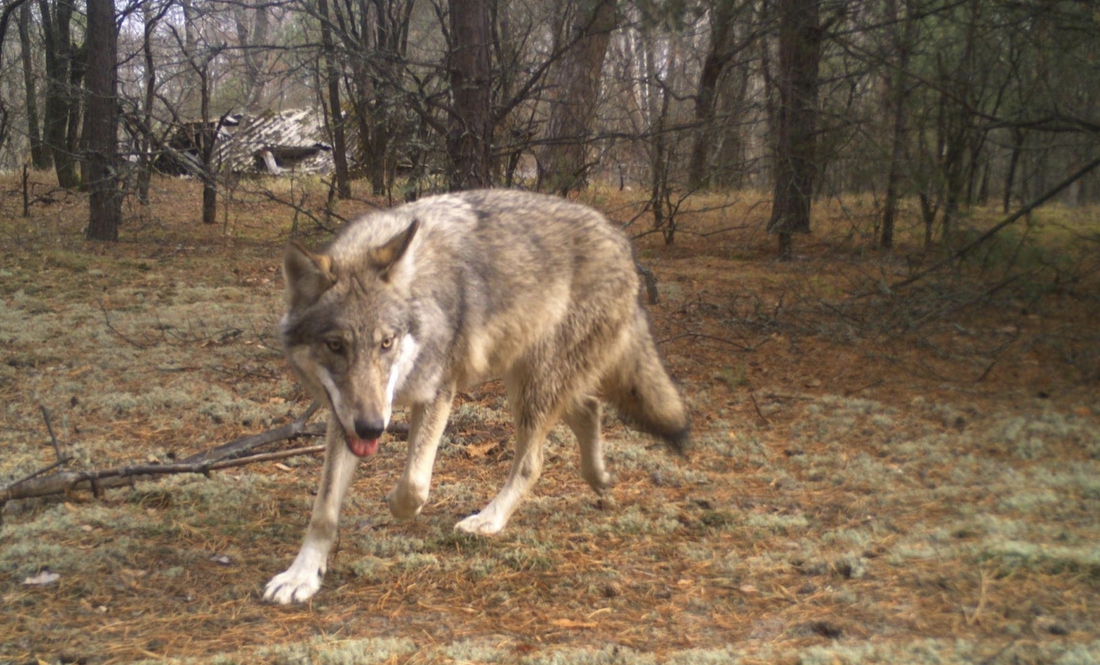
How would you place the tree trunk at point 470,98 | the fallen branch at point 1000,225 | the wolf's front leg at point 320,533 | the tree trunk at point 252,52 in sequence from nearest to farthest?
the wolf's front leg at point 320,533
the fallen branch at point 1000,225
the tree trunk at point 470,98
the tree trunk at point 252,52

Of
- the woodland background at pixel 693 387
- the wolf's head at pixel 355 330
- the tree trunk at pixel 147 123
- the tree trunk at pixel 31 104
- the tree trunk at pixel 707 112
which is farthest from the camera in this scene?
the tree trunk at pixel 31 104

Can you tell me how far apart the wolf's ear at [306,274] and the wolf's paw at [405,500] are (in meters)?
0.90

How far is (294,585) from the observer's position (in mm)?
3410

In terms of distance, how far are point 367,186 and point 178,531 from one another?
922cm

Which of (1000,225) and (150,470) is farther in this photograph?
(1000,225)

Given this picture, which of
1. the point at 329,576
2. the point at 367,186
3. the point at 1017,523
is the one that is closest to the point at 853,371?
the point at 1017,523

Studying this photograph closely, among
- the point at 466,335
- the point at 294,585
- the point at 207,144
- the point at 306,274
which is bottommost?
the point at 294,585

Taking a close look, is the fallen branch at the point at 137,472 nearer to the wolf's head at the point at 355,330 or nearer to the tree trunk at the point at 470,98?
the wolf's head at the point at 355,330

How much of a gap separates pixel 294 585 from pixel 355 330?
3.37 ft

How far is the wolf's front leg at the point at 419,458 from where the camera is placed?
3768mm

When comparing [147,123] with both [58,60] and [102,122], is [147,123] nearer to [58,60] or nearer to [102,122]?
[102,122]

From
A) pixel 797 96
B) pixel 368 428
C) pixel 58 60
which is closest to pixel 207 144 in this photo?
pixel 58 60

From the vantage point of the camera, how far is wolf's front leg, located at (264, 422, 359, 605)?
340 cm

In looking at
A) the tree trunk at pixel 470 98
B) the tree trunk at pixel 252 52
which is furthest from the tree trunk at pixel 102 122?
the tree trunk at pixel 470 98
